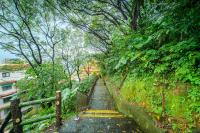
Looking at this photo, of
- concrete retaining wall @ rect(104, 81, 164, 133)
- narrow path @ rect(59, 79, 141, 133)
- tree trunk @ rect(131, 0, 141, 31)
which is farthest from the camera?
tree trunk @ rect(131, 0, 141, 31)

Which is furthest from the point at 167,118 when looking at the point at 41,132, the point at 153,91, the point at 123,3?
the point at 123,3

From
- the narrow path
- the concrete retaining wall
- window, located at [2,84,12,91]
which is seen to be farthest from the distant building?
the concrete retaining wall

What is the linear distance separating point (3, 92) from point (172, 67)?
117 feet

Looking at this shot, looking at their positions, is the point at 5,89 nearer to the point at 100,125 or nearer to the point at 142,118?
the point at 100,125

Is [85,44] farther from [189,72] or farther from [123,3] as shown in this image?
[189,72]

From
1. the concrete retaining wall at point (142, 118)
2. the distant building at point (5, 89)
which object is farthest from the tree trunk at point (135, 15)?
the distant building at point (5, 89)

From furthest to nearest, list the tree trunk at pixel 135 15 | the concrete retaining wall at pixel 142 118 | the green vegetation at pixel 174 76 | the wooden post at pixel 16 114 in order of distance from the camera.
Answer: the tree trunk at pixel 135 15 → the wooden post at pixel 16 114 → the concrete retaining wall at pixel 142 118 → the green vegetation at pixel 174 76

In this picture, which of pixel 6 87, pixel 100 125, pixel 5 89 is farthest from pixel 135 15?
pixel 6 87

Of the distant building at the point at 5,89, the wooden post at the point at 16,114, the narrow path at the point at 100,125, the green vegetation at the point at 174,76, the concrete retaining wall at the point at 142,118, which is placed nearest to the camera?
the green vegetation at the point at 174,76

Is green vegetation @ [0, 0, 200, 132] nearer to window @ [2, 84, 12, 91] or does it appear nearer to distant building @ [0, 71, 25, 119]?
distant building @ [0, 71, 25, 119]

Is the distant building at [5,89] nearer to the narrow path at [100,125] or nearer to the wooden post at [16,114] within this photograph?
the narrow path at [100,125]

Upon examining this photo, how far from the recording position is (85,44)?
3641cm

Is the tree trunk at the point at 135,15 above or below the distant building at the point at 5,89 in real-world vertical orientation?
above

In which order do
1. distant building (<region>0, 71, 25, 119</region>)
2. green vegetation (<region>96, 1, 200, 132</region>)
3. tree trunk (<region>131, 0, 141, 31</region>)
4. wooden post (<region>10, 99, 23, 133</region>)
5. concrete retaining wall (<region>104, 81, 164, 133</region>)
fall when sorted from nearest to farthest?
green vegetation (<region>96, 1, 200, 132</region>)
concrete retaining wall (<region>104, 81, 164, 133</region>)
wooden post (<region>10, 99, 23, 133</region>)
tree trunk (<region>131, 0, 141, 31</region>)
distant building (<region>0, 71, 25, 119</region>)
